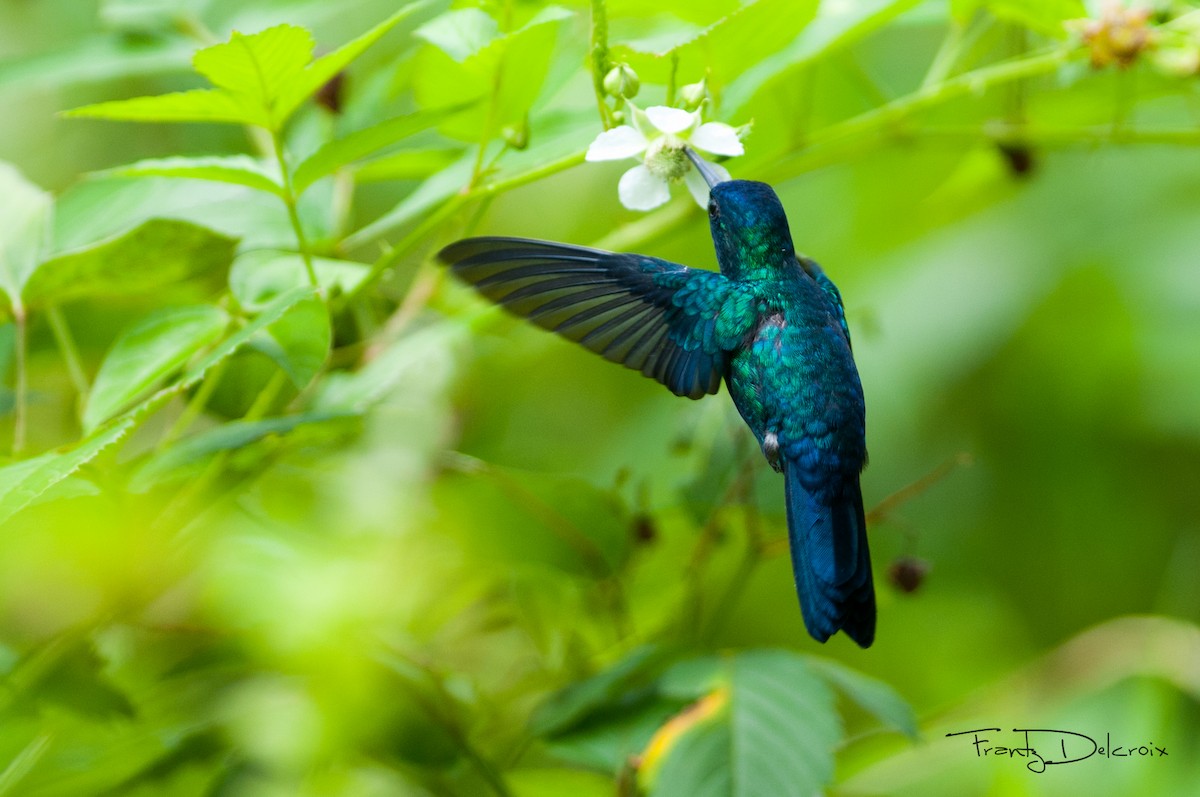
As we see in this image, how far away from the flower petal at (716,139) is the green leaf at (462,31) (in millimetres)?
205

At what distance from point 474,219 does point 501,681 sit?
0.70m

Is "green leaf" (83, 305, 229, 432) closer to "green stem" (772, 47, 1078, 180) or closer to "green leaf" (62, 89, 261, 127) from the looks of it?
"green leaf" (62, 89, 261, 127)

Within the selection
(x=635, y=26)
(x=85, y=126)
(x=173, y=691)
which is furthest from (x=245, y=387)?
(x=85, y=126)

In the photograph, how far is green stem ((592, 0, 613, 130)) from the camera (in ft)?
2.75

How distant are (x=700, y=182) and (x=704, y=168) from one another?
4 centimetres

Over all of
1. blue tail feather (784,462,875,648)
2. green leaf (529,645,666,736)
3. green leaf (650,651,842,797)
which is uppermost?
blue tail feather (784,462,875,648)

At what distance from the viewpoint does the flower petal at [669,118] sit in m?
0.87

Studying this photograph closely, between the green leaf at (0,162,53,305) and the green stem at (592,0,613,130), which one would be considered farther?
the green leaf at (0,162,53,305)

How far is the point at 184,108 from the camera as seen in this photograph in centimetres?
90

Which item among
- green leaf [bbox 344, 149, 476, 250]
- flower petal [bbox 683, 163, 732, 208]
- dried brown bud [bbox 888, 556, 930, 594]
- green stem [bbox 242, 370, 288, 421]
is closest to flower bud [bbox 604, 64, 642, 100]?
flower petal [bbox 683, 163, 732, 208]

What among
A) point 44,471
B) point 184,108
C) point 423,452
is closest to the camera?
point 44,471
